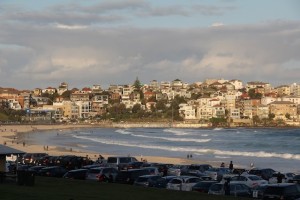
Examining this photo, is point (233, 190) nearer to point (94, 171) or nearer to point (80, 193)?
point (80, 193)

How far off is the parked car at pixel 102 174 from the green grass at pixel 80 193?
398 cm

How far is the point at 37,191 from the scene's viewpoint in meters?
21.5

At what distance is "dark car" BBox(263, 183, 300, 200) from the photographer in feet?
72.0

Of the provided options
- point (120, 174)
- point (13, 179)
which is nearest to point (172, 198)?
point (13, 179)

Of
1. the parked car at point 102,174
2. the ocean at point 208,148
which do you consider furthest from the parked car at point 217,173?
the ocean at point 208,148

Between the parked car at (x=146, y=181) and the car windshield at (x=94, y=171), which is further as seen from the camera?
the car windshield at (x=94, y=171)

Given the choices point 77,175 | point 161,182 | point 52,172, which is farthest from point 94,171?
point 161,182

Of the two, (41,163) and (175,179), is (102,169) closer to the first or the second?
(175,179)

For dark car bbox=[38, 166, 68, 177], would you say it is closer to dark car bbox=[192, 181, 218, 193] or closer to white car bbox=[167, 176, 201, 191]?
white car bbox=[167, 176, 201, 191]

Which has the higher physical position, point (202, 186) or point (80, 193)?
point (80, 193)

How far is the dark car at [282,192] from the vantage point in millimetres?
21938

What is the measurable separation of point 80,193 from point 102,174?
8.18 m

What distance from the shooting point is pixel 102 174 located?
99.0 feet

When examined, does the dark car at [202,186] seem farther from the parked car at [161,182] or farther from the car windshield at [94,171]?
the car windshield at [94,171]
